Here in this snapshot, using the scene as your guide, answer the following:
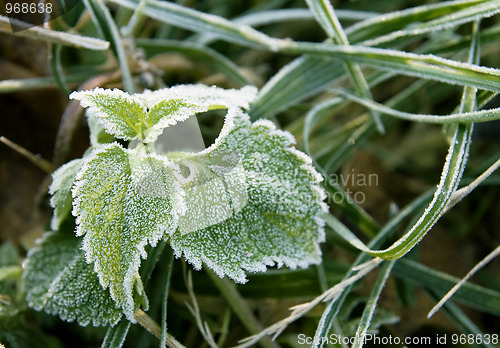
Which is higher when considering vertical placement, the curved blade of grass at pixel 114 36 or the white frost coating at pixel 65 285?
the curved blade of grass at pixel 114 36

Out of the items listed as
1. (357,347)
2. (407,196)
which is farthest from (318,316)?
(407,196)

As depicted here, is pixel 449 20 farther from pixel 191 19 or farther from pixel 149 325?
pixel 149 325

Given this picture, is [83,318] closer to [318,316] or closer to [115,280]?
[115,280]

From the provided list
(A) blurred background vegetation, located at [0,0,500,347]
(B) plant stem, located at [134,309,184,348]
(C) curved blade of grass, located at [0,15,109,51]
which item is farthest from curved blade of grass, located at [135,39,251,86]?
(B) plant stem, located at [134,309,184,348]

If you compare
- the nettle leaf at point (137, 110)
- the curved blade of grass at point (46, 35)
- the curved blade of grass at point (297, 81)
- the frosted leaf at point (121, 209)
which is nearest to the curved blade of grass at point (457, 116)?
the curved blade of grass at point (297, 81)

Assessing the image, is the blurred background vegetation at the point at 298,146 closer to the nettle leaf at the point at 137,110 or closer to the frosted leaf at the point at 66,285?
the frosted leaf at the point at 66,285

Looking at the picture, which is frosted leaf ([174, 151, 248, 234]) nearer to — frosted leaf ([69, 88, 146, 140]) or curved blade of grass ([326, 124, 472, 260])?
frosted leaf ([69, 88, 146, 140])
